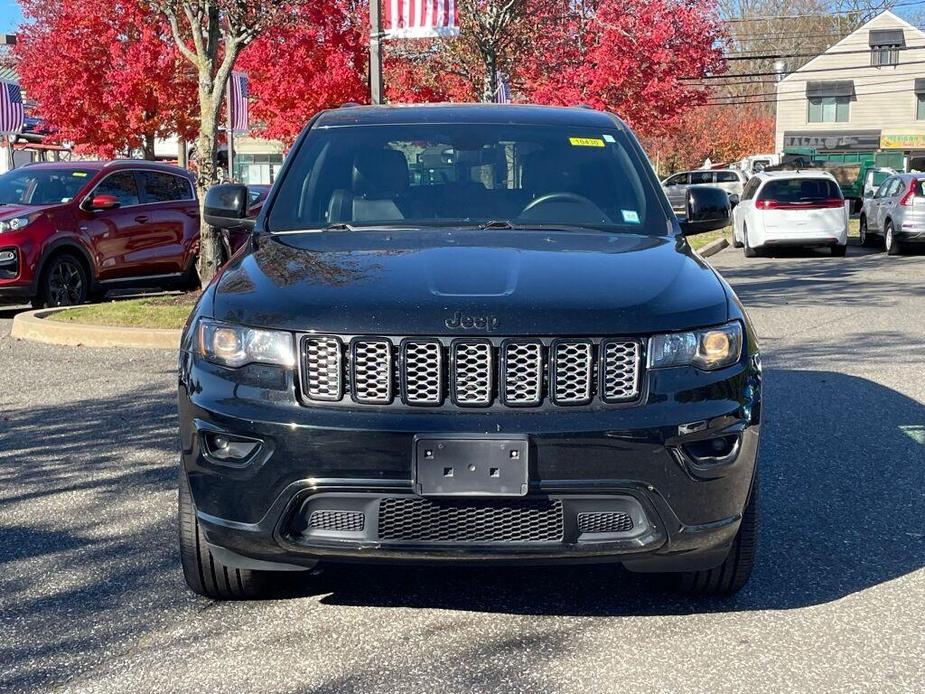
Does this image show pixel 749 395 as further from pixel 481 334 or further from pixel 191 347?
pixel 191 347

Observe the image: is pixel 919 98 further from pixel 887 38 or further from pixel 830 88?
pixel 830 88

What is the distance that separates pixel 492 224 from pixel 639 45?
22.7m

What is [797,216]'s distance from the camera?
22.1 meters

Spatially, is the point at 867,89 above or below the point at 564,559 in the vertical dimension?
above

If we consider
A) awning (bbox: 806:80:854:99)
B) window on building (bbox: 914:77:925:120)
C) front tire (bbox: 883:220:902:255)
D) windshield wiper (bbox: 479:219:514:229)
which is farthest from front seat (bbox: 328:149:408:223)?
awning (bbox: 806:80:854:99)

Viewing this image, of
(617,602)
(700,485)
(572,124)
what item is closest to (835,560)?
(617,602)

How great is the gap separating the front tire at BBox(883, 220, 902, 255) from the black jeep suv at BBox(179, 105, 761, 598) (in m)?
19.5

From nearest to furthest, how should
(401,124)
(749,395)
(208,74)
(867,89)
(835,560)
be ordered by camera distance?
(749,395), (835,560), (401,124), (208,74), (867,89)

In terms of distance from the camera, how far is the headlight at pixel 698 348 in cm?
378

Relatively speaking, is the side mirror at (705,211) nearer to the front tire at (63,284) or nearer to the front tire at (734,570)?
the front tire at (734,570)

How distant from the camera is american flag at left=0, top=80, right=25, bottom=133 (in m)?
25.0

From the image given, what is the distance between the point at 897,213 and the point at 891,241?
0.64 meters

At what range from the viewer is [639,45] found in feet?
86.9

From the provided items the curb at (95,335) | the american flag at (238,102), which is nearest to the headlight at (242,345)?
the curb at (95,335)
